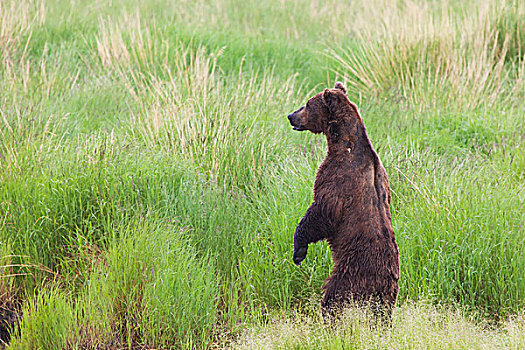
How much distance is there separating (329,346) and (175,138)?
272cm

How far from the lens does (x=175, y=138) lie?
545 cm

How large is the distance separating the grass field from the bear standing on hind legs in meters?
0.21

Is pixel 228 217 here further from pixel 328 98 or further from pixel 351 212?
pixel 328 98

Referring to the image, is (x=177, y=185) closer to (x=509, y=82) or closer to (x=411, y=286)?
(x=411, y=286)

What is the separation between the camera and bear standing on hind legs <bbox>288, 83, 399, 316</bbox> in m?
3.25

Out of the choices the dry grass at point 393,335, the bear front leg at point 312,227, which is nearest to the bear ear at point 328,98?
the bear front leg at point 312,227

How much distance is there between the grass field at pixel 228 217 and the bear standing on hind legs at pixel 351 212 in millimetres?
214

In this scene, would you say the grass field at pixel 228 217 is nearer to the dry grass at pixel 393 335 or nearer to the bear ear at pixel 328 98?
the dry grass at pixel 393 335

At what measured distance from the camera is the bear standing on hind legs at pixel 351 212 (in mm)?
3248

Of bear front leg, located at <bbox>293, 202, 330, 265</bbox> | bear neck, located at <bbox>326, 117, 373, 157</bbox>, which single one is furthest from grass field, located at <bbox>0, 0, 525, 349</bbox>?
bear neck, located at <bbox>326, 117, 373, 157</bbox>

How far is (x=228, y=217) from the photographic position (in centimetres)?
477

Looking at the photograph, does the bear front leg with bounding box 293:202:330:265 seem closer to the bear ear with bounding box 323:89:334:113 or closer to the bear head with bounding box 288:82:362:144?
the bear head with bounding box 288:82:362:144

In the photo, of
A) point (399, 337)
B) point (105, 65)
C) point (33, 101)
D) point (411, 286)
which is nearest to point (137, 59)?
point (105, 65)

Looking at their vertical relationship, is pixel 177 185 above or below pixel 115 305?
above
